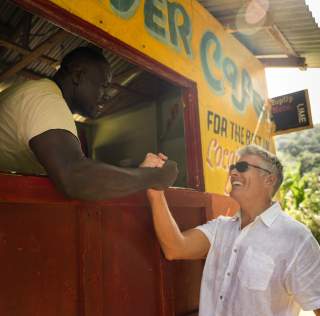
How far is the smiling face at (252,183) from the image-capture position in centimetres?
276

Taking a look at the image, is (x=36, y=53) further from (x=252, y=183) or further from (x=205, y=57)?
(x=252, y=183)

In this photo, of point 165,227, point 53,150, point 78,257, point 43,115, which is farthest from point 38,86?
point 165,227

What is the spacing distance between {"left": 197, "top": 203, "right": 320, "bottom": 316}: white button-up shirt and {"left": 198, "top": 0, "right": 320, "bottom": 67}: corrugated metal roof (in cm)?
317

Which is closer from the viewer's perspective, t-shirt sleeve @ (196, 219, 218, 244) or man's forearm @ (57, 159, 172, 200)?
man's forearm @ (57, 159, 172, 200)

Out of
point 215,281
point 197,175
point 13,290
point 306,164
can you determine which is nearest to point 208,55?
point 197,175

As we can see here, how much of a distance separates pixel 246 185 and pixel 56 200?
1548mm

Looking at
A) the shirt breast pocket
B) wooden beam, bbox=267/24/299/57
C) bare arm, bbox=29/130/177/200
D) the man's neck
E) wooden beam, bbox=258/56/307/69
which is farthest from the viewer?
wooden beam, bbox=258/56/307/69

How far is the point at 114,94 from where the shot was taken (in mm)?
5250

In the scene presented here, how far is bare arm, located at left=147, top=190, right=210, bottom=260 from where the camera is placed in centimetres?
257

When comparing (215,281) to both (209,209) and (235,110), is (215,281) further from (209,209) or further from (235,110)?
(235,110)

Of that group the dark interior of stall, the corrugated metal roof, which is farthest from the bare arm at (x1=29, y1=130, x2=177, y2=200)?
the corrugated metal roof

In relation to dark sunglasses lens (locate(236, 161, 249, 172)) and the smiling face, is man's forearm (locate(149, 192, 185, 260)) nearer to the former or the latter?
the smiling face

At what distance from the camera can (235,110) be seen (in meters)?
4.92

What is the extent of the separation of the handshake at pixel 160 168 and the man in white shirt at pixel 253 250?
0.30 meters
